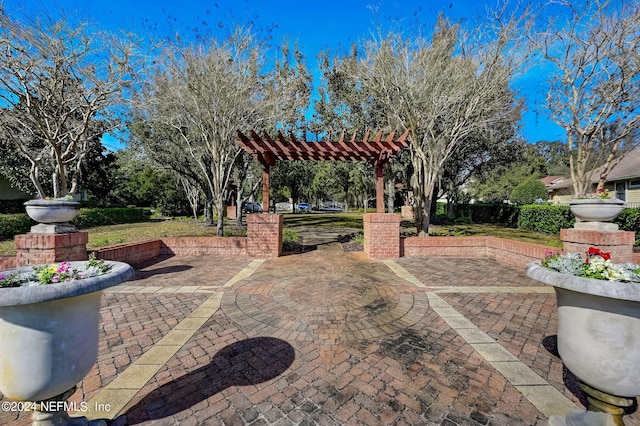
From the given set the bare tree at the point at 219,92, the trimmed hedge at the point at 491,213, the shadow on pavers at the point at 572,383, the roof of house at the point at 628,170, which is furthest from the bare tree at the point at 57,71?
the roof of house at the point at 628,170

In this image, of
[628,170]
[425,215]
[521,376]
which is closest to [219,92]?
[425,215]

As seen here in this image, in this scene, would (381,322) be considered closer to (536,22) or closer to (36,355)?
(36,355)

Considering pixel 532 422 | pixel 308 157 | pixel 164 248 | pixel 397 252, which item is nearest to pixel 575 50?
pixel 397 252

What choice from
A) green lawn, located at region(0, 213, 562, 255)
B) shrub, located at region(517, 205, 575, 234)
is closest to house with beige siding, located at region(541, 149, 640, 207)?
shrub, located at region(517, 205, 575, 234)

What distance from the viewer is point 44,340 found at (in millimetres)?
1551

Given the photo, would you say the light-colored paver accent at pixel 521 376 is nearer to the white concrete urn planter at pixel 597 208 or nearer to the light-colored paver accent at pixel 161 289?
the white concrete urn planter at pixel 597 208

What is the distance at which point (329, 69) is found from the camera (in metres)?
16.8

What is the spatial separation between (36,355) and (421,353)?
10.5ft

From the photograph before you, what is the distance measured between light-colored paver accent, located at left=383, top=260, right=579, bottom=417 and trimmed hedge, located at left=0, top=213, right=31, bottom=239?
16.7m

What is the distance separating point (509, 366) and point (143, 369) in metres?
3.68

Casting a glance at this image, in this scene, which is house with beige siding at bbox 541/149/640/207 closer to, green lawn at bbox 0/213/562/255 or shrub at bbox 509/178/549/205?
shrub at bbox 509/178/549/205

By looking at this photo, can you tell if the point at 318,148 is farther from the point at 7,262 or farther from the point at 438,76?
the point at 7,262

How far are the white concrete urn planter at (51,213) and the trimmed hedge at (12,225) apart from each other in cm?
1045

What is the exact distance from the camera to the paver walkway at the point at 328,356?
2.14m
